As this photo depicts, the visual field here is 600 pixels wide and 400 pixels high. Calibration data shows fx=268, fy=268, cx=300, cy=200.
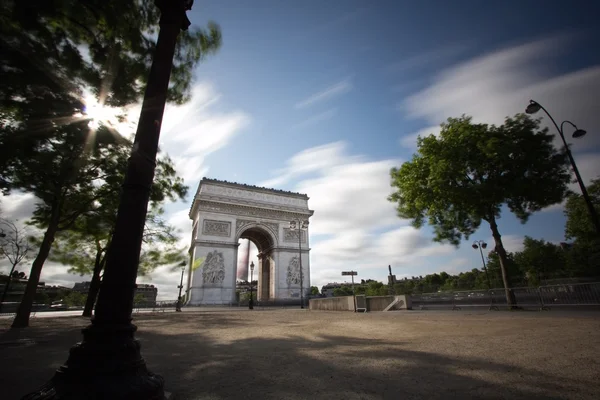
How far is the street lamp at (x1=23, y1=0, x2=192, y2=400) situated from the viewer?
175cm

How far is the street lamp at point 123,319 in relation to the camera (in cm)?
175

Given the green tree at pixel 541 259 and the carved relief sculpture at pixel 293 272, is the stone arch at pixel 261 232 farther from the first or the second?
the green tree at pixel 541 259

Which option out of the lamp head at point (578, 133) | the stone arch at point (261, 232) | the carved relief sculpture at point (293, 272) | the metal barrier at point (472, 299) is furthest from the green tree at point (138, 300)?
the lamp head at point (578, 133)

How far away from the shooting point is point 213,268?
30.0 meters

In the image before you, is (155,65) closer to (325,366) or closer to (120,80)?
(325,366)

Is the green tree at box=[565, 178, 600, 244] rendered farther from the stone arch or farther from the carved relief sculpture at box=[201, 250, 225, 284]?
the carved relief sculpture at box=[201, 250, 225, 284]

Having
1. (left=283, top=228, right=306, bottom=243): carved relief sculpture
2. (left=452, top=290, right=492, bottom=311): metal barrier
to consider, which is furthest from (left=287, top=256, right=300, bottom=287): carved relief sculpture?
(left=452, top=290, right=492, bottom=311): metal barrier

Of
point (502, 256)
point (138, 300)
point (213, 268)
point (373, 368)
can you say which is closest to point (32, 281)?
Result: point (373, 368)

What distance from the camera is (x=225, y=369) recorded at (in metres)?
3.24

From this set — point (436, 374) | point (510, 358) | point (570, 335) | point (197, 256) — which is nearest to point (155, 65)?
point (436, 374)

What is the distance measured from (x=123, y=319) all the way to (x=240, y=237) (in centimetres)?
3390

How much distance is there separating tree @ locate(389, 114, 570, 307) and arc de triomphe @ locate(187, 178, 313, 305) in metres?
19.8

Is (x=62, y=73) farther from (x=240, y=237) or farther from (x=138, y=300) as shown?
(x=138, y=300)

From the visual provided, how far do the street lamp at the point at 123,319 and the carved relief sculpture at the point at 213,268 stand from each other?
29752 millimetres
